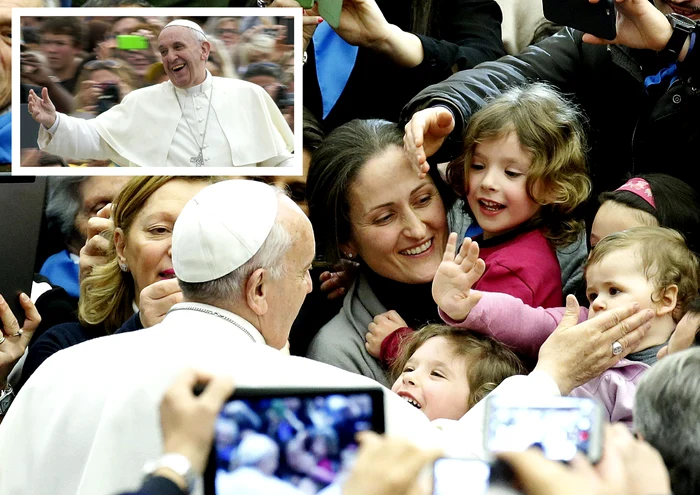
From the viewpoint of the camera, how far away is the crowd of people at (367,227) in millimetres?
2635

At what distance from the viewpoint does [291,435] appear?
1.82 metres

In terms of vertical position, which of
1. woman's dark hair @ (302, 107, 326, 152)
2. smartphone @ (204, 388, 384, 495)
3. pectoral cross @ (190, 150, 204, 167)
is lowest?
woman's dark hair @ (302, 107, 326, 152)

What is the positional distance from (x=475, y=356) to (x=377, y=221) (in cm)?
63

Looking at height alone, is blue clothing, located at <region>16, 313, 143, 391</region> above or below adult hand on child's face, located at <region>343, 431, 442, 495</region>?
below

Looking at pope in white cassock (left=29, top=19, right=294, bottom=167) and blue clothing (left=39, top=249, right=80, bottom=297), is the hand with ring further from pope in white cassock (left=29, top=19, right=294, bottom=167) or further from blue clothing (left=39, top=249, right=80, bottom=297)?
blue clothing (left=39, top=249, right=80, bottom=297)

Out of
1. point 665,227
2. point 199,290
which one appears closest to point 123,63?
point 199,290

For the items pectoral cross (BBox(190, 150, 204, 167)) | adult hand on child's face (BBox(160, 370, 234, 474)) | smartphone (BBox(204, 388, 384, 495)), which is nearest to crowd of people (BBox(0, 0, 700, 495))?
pectoral cross (BBox(190, 150, 204, 167))

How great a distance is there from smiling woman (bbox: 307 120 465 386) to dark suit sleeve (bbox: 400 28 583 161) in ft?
0.48

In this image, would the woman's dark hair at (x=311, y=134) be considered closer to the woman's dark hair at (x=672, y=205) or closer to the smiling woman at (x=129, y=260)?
the smiling woman at (x=129, y=260)

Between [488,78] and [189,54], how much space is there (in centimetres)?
96

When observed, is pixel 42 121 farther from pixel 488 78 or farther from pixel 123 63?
pixel 488 78

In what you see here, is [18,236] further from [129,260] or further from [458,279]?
[458,279]

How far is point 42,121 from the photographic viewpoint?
3.19 metres

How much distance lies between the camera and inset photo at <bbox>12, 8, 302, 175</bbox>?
315 cm
